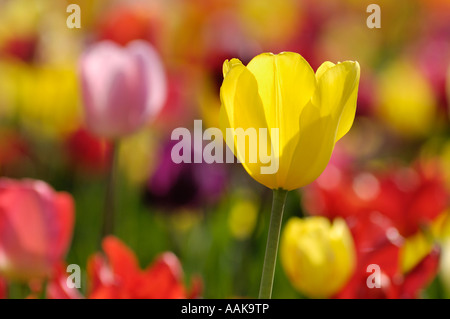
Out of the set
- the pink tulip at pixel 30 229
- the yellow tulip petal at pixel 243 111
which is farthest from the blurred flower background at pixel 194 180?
the yellow tulip petal at pixel 243 111

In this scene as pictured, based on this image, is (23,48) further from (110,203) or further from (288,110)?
(288,110)

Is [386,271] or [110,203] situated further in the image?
[110,203]

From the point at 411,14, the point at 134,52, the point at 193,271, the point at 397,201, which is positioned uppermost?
the point at 411,14

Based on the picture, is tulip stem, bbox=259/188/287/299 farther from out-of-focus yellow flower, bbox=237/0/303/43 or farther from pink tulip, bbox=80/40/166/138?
out-of-focus yellow flower, bbox=237/0/303/43

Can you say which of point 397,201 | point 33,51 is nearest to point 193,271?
point 397,201

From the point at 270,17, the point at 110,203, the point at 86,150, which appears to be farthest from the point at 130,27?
the point at 270,17
